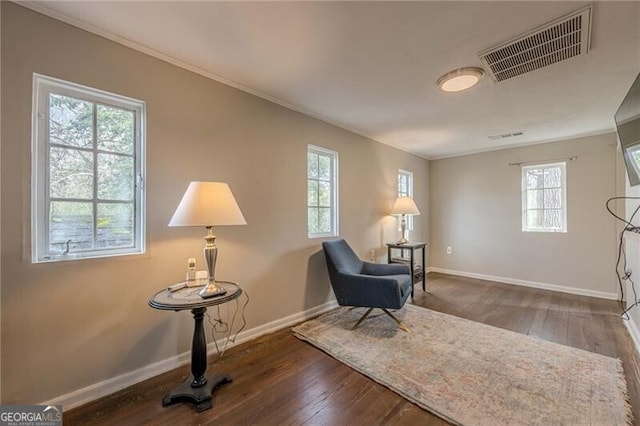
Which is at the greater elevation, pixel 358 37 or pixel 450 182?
pixel 358 37

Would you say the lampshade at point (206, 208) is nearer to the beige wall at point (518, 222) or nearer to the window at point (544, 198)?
the beige wall at point (518, 222)

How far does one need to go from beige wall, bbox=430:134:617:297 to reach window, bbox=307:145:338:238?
291 cm

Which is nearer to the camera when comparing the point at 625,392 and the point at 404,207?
the point at 625,392

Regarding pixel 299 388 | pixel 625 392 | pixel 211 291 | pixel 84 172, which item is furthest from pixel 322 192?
pixel 625 392

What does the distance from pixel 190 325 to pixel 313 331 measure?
1136 millimetres

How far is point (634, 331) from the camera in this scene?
97.9 inches

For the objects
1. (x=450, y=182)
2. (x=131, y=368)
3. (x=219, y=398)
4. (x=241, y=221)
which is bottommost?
(x=219, y=398)

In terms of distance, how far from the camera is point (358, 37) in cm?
177

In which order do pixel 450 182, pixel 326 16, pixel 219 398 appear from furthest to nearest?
pixel 450 182, pixel 219 398, pixel 326 16

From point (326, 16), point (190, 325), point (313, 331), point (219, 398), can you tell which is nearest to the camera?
point (326, 16)

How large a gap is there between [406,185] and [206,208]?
4.05m

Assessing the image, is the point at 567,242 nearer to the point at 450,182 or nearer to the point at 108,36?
the point at 450,182

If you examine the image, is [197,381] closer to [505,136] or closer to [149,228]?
[149,228]

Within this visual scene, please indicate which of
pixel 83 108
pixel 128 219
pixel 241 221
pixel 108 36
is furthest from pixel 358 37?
pixel 128 219
